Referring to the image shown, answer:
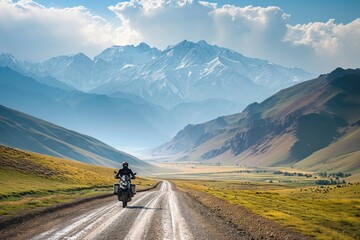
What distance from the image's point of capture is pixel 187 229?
80.3 feet

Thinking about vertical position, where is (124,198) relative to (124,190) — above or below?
below

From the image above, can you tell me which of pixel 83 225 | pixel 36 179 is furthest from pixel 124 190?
pixel 36 179

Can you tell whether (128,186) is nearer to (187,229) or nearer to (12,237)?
(187,229)

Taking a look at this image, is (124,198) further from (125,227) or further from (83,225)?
(125,227)

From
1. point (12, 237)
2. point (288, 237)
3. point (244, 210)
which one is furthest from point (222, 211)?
point (12, 237)

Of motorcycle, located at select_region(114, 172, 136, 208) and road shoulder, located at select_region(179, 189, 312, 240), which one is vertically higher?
motorcycle, located at select_region(114, 172, 136, 208)

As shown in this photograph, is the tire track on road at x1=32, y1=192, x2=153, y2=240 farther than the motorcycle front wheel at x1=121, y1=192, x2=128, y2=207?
No

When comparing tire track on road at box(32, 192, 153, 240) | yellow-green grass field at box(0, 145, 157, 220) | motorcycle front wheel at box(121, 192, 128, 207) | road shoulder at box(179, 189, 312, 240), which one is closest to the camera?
tire track on road at box(32, 192, 153, 240)

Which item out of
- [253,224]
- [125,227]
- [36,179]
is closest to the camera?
[125,227]

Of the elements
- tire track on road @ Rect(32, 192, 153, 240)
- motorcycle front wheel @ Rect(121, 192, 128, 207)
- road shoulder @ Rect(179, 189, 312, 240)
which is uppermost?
motorcycle front wheel @ Rect(121, 192, 128, 207)

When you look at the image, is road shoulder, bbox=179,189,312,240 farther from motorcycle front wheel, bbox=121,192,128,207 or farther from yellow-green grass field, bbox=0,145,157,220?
yellow-green grass field, bbox=0,145,157,220

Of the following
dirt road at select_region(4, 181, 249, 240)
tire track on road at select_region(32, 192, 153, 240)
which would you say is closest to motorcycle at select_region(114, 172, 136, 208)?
tire track on road at select_region(32, 192, 153, 240)

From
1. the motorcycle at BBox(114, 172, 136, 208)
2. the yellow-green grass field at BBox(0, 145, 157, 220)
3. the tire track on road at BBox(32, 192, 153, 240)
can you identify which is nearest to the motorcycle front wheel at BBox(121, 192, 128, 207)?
the motorcycle at BBox(114, 172, 136, 208)

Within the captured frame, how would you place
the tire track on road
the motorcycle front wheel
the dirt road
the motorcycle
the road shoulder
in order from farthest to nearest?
the motorcycle, the motorcycle front wheel, the road shoulder, the dirt road, the tire track on road
